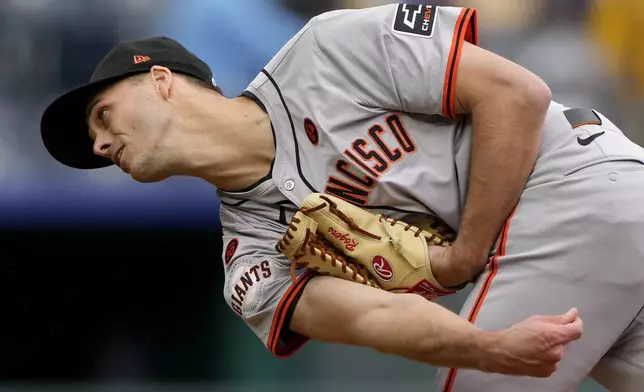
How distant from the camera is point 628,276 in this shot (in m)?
1.49

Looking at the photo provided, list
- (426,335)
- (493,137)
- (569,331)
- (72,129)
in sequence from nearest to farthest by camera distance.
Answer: (569,331), (426,335), (493,137), (72,129)

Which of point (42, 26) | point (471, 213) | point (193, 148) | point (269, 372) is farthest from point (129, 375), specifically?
point (471, 213)

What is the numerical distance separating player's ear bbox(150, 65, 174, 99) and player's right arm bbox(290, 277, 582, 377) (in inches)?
17.5

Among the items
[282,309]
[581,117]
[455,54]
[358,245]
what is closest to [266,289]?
[282,309]

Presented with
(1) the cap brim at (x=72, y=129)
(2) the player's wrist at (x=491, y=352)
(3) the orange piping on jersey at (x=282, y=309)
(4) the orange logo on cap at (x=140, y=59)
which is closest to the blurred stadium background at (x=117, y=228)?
(1) the cap brim at (x=72, y=129)

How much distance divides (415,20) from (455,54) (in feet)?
0.37

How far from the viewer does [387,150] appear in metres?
1.63

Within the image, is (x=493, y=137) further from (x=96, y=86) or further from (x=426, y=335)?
(x=96, y=86)

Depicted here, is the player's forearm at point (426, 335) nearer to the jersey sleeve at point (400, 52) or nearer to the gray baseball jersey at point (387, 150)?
the gray baseball jersey at point (387, 150)

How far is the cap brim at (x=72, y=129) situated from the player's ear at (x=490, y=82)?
2.16 feet

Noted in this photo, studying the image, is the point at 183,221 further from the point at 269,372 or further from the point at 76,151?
the point at 76,151

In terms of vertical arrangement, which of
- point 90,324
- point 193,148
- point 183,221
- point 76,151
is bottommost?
point 90,324

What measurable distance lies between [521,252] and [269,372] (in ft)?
4.86

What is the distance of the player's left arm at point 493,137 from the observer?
1515 mm
